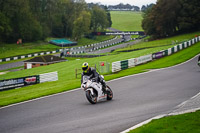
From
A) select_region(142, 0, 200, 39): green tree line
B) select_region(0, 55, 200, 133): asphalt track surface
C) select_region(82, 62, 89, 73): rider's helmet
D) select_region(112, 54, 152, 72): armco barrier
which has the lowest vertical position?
select_region(112, 54, 152, 72): armco barrier

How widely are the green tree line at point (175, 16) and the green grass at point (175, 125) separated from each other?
254 ft

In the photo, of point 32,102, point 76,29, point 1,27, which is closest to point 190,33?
point 76,29

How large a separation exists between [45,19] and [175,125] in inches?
4521

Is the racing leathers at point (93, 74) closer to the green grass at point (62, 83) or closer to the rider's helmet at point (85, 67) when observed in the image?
the rider's helmet at point (85, 67)

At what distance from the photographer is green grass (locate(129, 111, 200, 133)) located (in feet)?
26.9

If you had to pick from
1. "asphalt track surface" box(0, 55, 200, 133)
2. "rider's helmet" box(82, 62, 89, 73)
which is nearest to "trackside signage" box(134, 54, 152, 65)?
"asphalt track surface" box(0, 55, 200, 133)

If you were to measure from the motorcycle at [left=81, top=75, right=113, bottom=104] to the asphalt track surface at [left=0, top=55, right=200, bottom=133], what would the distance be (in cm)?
33

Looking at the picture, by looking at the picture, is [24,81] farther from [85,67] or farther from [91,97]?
[85,67]

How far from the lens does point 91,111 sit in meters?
12.4

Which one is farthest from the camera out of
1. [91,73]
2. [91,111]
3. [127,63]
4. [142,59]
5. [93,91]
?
[142,59]

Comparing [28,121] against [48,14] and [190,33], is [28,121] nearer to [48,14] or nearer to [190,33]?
[190,33]

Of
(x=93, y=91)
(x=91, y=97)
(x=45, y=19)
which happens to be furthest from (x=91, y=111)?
(x=45, y=19)

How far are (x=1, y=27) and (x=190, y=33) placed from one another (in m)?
53.8

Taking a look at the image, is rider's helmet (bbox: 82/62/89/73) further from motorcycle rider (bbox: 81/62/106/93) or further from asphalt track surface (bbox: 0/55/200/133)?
asphalt track surface (bbox: 0/55/200/133)
